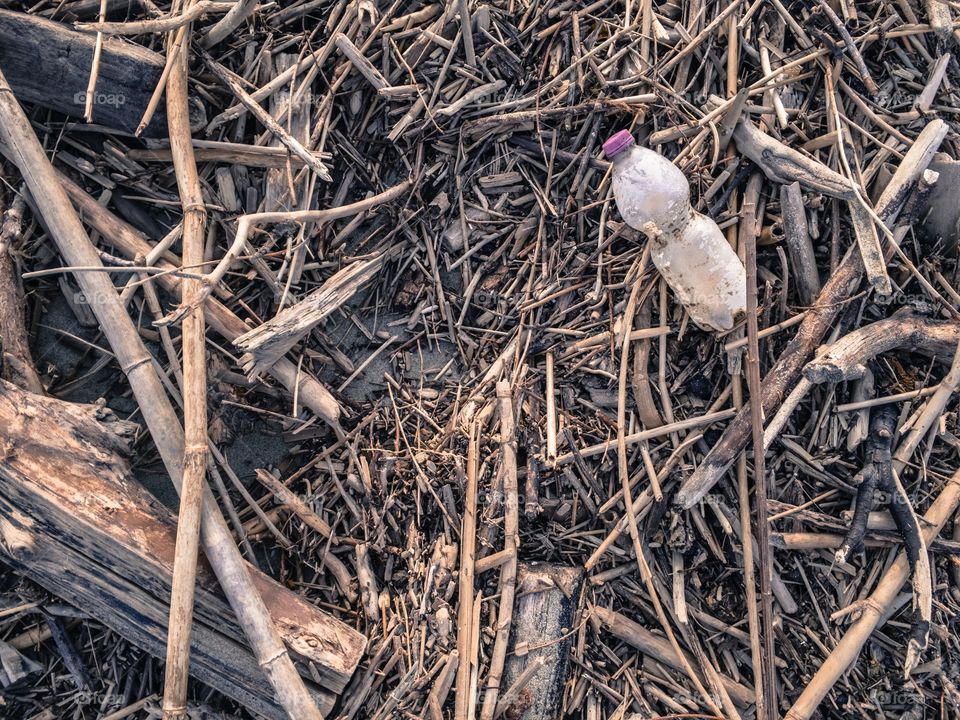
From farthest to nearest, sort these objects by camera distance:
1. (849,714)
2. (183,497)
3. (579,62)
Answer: (579,62) → (849,714) → (183,497)

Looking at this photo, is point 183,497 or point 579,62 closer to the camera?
point 183,497

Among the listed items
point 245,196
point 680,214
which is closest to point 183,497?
point 245,196

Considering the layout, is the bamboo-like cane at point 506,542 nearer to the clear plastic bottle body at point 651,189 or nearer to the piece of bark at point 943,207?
the clear plastic bottle body at point 651,189

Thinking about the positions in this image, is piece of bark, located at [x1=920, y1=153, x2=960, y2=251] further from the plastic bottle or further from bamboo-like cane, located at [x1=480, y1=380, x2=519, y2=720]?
bamboo-like cane, located at [x1=480, y1=380, x2=519, y2=720]

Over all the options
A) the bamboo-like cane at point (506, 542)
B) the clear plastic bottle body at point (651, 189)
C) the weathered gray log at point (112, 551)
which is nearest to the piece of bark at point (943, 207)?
the clear plastic bottle body at point (651, 189)

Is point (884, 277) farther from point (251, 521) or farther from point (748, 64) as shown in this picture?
point (251, 521)

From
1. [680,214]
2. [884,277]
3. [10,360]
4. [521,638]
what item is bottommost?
[521,638]
